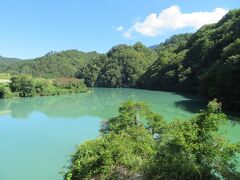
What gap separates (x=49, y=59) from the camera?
529 ft

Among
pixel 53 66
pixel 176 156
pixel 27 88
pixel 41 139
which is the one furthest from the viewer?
pixel 53 66

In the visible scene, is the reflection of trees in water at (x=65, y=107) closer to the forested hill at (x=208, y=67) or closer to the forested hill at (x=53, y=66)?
the forested hill at (x=208, y=67)

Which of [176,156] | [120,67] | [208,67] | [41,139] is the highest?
[120,67]

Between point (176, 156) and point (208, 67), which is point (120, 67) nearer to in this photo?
point (208, 67)

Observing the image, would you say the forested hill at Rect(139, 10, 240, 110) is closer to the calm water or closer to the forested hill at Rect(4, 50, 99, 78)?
the calm water

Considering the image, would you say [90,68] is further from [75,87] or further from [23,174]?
[23,174]

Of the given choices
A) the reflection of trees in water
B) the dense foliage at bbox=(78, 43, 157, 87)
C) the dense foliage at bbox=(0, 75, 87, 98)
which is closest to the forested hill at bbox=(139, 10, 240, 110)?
the reflection of trees in water

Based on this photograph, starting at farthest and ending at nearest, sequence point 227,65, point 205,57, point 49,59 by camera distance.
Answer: point 49,59 < point 205,57 < point 227,65

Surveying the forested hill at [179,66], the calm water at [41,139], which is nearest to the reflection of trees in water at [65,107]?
the calm water at [41,139]

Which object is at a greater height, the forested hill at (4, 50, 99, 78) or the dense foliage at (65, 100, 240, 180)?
the forested hill at (4, 50, 99, 78)

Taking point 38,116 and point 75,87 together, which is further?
point 75,87

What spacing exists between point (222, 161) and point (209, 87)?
3559 cm

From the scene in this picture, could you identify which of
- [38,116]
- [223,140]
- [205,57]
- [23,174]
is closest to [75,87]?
[205,57]

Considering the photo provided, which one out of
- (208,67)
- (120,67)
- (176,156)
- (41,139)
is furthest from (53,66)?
(176,156)
